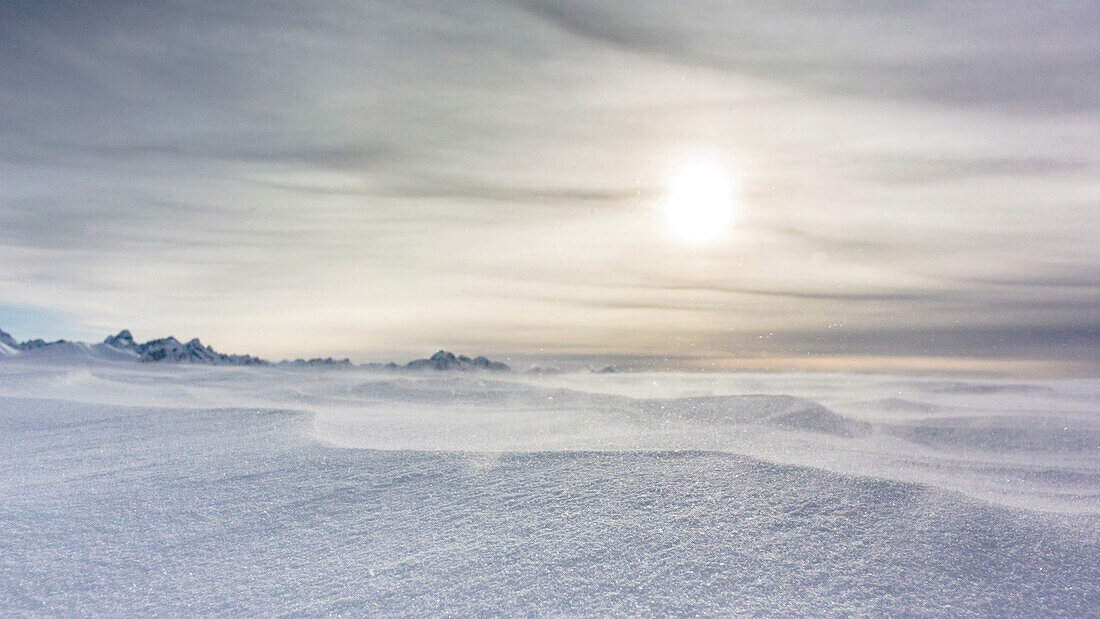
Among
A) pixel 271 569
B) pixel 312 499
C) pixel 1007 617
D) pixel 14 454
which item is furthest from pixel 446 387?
pixel 1007 617

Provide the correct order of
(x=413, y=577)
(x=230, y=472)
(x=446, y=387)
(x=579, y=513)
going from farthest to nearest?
(x=446, y=387)
(x=230, y=472)
(x=579, y=513)
(x=413, y=577)

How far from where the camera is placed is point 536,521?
14.6 ft

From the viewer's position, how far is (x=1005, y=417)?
32.0ft

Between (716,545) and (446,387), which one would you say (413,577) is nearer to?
(716,545)

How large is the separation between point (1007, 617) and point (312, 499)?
4.57 meters

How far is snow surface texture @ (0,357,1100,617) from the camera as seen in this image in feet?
11.9

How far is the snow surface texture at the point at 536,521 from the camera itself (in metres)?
3.63

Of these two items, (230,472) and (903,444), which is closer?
(230,472)

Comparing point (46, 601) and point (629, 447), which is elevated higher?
point (629, 447)

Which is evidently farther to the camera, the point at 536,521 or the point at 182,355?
the point at 182,355

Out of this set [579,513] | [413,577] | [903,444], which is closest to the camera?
[413,577]

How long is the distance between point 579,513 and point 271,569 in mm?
2014

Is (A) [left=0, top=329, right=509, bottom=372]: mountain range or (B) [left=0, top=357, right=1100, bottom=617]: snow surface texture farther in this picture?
(A) [left=0, top=329, right=509, bottom=372]: mountain range

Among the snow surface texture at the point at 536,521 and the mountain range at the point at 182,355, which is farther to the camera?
the mountain range at the point at 182,355
